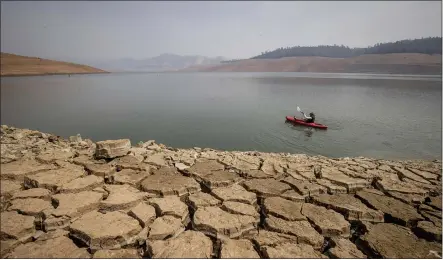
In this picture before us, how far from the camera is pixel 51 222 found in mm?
2852

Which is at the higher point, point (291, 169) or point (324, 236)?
point (291, 169)

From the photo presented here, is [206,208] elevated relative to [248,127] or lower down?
lower down

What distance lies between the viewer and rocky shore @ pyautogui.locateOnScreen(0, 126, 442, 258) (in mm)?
2635

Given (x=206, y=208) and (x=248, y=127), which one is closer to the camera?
(x=206, y=208)

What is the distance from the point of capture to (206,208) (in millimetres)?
3254

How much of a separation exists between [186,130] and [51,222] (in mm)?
9146

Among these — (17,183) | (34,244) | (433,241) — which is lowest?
(433,241)

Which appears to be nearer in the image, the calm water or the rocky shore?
the rocky shore

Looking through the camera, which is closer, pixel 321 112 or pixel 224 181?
pixel 224 181

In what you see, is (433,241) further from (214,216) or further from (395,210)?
(214,216)

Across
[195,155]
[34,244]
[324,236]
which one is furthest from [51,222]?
[324,236]

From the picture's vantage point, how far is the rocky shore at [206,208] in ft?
8.64

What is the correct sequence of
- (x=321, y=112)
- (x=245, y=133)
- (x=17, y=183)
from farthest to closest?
(x=321, y=112) < (x=245, y=133) < (x=17, y=183)

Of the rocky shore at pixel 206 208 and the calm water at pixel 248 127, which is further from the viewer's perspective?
the calm water at pixel 248 127
